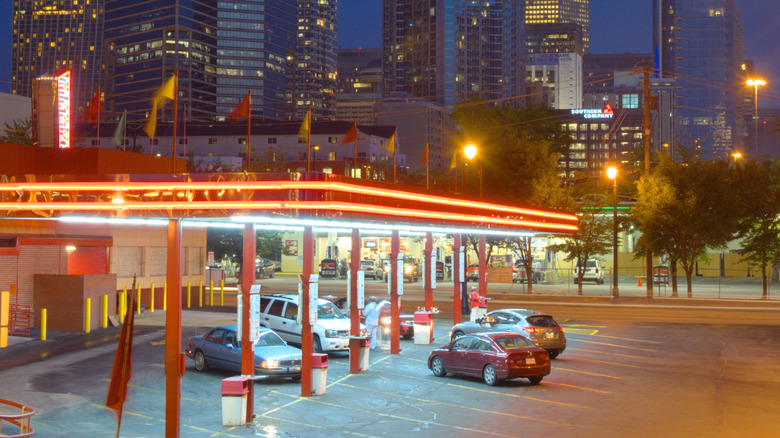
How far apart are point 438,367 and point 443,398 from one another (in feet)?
10.7

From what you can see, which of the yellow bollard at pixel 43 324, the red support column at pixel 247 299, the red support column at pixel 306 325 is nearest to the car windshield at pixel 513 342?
the red support column at pixel 306 325

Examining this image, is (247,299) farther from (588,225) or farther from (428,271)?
(588,225)

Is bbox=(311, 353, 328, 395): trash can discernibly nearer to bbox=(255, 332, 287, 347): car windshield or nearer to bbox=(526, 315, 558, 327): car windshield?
bbox=(255, 332, 287, 347): car windshield

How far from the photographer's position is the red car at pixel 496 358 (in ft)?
70.3

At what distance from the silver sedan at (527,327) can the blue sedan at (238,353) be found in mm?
7631

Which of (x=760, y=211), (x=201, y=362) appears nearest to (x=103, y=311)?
(x=201, y=362)

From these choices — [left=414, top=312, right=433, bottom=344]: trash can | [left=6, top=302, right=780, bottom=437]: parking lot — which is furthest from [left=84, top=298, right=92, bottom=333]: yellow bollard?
[left=414, top=312, right=433, bottom=344]: trash can

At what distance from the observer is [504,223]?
1181 inches

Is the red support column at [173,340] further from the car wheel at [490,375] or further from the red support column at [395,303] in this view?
the red support column at [395,303]

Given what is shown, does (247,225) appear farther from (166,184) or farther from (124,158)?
(124,158)

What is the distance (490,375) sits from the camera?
2184 centimetres

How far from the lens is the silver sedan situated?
26.0 meters

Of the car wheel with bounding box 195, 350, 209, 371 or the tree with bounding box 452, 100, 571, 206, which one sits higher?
the tree with bounding box 452, 100, 571, 206

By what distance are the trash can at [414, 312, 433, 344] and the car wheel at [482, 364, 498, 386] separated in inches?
292
